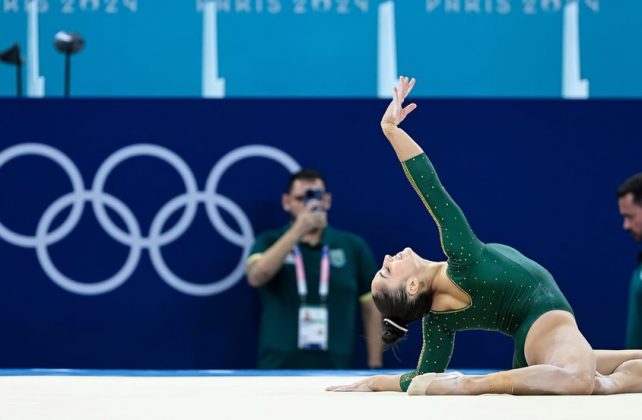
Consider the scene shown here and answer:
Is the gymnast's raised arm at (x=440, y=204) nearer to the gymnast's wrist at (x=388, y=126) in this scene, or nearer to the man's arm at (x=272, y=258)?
the gymnast's wrist at (x=388, y=126)

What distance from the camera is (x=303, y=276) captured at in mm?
7121

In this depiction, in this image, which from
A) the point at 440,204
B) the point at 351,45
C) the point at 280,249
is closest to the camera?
the point at 440,204

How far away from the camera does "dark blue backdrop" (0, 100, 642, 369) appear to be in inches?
293

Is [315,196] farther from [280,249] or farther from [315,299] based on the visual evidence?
[315,299]

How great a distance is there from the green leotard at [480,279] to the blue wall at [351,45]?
4892mm

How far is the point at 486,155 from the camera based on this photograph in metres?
7.61

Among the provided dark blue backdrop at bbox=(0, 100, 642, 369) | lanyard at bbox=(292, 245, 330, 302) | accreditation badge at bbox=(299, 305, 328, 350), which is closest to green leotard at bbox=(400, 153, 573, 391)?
accreditation badge at bbox=(299, 305, 328, 350)

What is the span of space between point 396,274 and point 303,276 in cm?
252

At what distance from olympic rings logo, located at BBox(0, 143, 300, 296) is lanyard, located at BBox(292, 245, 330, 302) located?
0.48 meters

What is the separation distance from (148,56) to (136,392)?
5.22 m

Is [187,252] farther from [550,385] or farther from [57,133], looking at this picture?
[550,385]

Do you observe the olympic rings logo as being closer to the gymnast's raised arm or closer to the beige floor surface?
the beige floor surface

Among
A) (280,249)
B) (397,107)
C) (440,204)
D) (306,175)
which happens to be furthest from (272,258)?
(440,204)

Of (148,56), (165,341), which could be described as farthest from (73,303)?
(148,56)
